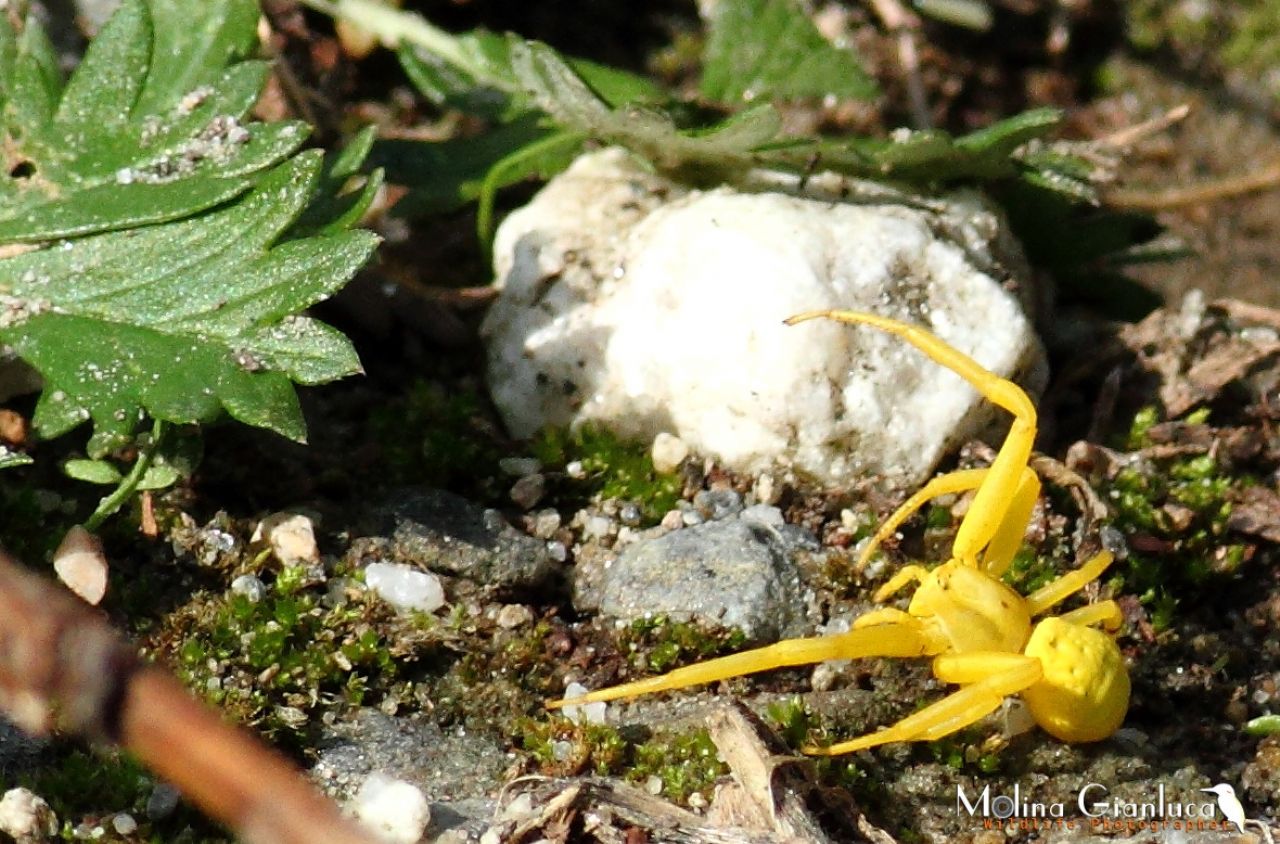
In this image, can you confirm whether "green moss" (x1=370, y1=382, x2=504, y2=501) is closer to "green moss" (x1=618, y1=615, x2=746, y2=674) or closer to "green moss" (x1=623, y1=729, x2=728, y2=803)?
"green moss" (x1=618, y1=615, x2=746, y2=674)

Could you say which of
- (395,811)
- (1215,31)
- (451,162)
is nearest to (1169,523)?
(395,811)

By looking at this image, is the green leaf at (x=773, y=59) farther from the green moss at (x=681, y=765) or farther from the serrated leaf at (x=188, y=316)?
the green moss at (x=681, y=765)

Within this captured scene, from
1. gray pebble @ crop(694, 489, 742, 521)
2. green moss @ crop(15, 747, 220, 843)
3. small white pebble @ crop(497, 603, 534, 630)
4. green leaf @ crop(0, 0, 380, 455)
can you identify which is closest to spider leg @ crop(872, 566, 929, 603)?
gray pebble @ crop(694, 489, 742, 521)

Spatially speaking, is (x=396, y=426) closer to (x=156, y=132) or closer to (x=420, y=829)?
(x=156, y=132)

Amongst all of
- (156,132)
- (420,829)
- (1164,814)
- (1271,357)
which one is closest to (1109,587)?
(1164,814)

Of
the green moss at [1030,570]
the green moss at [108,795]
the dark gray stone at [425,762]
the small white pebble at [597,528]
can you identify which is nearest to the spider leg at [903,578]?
the green moss at [1030,570]

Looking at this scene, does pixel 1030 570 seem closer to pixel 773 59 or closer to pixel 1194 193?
pixel 773 59
